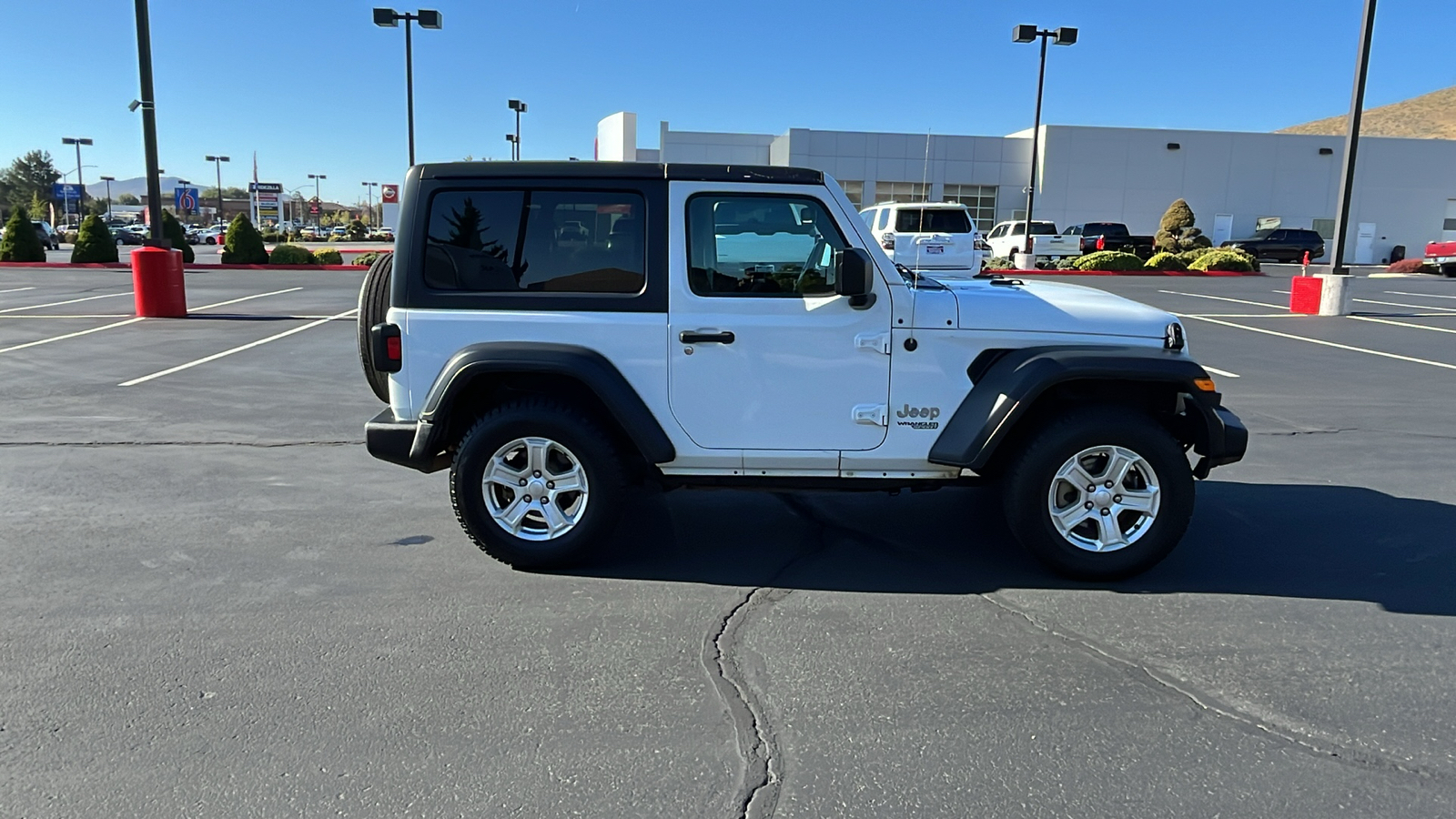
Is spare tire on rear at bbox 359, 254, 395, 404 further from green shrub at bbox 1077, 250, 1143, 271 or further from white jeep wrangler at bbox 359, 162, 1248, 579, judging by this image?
green shrub at bbox 1077, 250, 1143, 271

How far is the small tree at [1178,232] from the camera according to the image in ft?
136

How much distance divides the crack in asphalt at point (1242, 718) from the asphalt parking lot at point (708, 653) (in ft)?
0.04

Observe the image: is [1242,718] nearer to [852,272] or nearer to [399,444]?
[852,272]

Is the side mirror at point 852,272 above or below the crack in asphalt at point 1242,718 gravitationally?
above

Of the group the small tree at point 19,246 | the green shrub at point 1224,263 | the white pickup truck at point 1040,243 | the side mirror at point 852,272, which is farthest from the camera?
the white pickup truck at point 1040,243

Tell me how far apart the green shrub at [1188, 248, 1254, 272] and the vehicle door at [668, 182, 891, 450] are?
94.7 feet

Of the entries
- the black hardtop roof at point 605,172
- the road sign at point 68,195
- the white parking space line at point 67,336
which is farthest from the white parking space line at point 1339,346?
the road sign at point 68,195

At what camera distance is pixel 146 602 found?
4.31 meters

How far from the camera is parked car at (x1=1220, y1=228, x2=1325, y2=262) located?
139 ft

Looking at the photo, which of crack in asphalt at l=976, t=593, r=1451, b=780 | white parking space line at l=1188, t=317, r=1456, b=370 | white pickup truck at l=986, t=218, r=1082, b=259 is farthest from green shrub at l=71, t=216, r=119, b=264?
crack in asphalt at l=976, t=593, r=1451, b=780

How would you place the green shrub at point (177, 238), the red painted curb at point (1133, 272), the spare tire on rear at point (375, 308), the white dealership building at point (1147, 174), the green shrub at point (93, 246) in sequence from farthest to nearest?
the white dealership building at point (1147, 174), the green shrub at point (177, 238), the green shrub at point (93, 246), the red painted curb at point (1133, 272), the spare tire on rear at point (375, 308)

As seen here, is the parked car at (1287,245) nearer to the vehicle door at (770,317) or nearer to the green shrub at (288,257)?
the green shrub at (288,257)

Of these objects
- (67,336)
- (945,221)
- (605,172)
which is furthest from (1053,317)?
(945,221)

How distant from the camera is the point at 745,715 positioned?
3.39 meters
